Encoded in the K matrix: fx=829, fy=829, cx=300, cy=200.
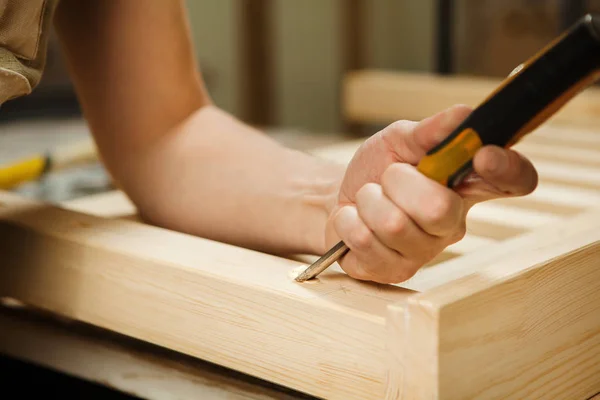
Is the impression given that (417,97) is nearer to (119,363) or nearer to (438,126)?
(119,363)

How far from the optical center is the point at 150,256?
1.90ft

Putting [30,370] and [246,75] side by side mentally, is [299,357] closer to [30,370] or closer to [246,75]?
[30,370]

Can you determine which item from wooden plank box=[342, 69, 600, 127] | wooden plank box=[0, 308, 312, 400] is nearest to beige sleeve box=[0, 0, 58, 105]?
wooden plank box=[0, 308, 312, 400]

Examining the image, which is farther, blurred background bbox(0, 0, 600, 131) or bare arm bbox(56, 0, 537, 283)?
blurred background bbox(0, 0, 600, 131)

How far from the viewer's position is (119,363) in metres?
0.67

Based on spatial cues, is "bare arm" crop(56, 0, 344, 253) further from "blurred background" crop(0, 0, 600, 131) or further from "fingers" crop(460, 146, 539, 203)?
"blurred background" crop(0, 0, 600, 131)

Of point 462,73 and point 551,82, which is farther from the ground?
point 551,82

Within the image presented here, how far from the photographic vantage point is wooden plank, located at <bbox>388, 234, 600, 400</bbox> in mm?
443

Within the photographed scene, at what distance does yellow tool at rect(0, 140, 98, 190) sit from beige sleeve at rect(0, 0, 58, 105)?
473mm

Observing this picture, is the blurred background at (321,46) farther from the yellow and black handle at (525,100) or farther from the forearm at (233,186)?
the yellow and black handle at (525,100)

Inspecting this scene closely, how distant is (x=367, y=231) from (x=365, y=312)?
0.15 ft

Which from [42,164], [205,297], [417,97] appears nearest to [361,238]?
[205,297]

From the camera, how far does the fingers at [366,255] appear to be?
0.48 m

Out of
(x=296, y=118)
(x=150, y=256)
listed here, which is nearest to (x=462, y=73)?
(x=296, y=118)
